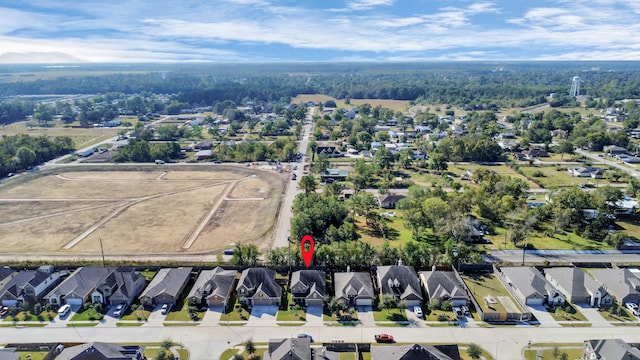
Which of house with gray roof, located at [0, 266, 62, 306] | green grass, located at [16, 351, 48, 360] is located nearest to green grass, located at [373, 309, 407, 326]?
green grass, located at [16, 351, 48, 360]

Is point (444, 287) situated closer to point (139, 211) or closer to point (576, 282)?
point (576, 282)

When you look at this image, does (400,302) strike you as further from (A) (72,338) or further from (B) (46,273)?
(B) (46,273)

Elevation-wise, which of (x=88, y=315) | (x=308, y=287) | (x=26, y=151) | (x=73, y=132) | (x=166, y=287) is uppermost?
(x=73, y=132)

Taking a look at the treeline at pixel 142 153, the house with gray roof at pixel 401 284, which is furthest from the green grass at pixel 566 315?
the treeline at pixel 142 153

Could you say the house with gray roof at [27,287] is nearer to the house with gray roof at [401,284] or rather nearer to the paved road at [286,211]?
the paved road at [286,211]

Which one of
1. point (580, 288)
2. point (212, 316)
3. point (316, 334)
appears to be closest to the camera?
point (316, 334)

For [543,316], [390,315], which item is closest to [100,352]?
[390,315]

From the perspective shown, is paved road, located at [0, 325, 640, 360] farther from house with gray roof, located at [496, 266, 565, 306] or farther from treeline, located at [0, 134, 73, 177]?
treeline, located at [0, 134, 73, 177]
